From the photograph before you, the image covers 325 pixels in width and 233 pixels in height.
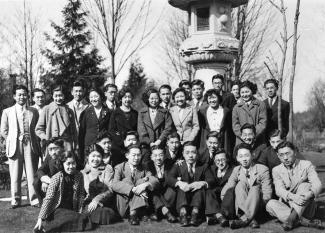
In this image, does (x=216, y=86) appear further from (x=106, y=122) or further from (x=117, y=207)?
(x=117, y=207)

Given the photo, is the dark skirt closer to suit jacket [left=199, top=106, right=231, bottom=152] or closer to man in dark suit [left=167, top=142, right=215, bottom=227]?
man in dark suit [left=167, top=142, right=215, bottom=227]

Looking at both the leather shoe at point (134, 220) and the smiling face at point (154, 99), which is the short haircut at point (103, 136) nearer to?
the smiling face at point (154, 99)

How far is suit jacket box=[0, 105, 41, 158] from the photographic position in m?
6.52

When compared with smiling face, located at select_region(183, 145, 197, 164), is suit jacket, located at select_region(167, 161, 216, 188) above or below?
below

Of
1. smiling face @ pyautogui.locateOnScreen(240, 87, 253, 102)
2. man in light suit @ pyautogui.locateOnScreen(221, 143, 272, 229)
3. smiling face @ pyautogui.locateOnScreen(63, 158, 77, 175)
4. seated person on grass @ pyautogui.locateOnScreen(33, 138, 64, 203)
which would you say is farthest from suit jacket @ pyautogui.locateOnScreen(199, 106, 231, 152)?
seated person on grass @ pyautogui.locateOnScreen(33, 138, 64, 203)

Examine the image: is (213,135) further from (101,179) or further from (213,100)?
(101,179)

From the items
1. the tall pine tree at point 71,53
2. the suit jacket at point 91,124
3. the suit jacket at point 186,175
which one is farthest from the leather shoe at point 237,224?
the tall pine tree at point 71,53

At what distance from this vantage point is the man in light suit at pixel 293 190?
509 cm

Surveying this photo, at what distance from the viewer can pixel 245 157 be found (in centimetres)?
555

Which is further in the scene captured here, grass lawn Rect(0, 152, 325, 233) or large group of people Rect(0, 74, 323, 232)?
large group of people Rect(0, 74, 323, 232)

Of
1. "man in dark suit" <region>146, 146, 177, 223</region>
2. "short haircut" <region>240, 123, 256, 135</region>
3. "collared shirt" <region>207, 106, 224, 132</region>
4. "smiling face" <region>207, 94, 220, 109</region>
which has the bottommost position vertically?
"man in dark suit" <region>146, 146, 177, 223</region>

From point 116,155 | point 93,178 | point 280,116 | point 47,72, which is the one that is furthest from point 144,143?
point 47,72

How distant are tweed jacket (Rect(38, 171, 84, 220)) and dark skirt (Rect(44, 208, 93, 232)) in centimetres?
9

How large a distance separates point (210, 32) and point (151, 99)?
4.83 metres
